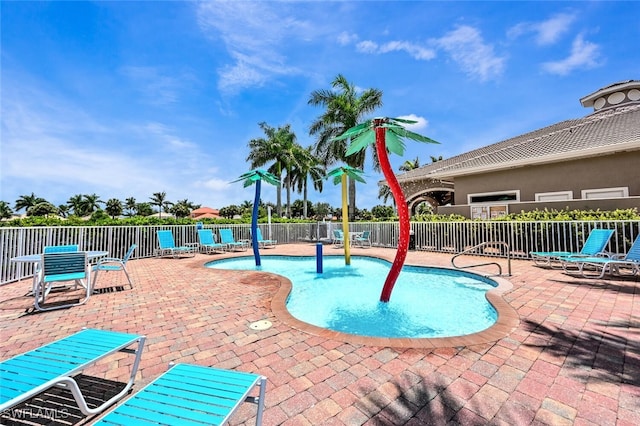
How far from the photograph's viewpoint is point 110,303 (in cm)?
512

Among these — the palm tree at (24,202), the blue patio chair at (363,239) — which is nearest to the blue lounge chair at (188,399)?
the blue patio chair at (363,239)

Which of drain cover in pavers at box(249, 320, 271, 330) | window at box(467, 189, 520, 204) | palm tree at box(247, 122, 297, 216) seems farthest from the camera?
palm tree at box(247, 122, 297, 216)

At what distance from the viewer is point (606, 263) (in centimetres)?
613

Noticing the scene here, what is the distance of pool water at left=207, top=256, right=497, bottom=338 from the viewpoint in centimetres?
477

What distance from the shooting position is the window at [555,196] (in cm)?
1286

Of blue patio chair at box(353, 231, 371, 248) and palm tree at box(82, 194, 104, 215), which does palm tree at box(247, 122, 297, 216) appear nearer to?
blue patio chair at box(353, 231, 371, 248)

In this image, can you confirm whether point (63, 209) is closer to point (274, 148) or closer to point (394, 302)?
point (274, 148)

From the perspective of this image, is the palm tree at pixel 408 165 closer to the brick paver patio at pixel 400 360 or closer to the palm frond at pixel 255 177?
the palm frond at pixel 255 177

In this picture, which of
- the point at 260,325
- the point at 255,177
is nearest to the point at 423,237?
the point at 255,177

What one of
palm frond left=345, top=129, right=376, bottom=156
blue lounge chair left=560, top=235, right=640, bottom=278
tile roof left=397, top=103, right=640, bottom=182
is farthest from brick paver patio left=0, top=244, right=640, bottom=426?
tile roof left=397, top=103, right=640, bottom=182

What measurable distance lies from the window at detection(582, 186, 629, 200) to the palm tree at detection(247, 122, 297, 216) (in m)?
25.3

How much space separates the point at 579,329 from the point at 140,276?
947 centimetres

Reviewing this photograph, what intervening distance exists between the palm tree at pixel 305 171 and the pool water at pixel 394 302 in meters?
22.6

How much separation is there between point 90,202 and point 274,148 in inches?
3367
